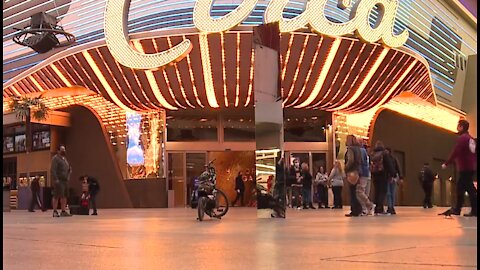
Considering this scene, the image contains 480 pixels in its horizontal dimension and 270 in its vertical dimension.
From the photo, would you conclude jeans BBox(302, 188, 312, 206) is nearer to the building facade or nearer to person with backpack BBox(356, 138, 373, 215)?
the building facade

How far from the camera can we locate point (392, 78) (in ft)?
87.9

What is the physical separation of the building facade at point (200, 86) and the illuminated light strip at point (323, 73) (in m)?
0.06

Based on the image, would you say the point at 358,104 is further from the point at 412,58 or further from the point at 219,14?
the point at 219,14

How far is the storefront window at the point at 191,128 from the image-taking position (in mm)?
27680

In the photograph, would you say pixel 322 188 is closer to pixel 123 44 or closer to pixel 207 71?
→ pixel 207 71

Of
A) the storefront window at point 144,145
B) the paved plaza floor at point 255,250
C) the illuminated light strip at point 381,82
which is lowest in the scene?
the paved plaza floor at point 255,250

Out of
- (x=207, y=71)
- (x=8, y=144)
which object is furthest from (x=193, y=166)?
(x=8, y=144)

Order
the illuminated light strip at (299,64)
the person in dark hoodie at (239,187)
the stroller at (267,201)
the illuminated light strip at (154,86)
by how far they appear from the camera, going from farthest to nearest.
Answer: the person in dark hoodie at (239,187)
the illuminated light strip at (154,86)
the illuminated light strip at (299,64)
the stroller at (267,201)

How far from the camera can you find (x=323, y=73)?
25.2 meters

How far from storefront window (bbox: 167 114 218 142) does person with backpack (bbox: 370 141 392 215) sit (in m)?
14.1

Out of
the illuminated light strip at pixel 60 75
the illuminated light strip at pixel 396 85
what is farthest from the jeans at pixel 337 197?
the illuminated light strip at pixel 60 75

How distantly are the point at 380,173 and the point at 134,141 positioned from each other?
50.7 feet

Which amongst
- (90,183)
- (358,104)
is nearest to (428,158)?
(358,104)

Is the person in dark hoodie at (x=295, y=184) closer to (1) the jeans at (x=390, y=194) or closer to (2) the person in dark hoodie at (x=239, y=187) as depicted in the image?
(2) the person in dark hoodie at (x=239, y=187)
